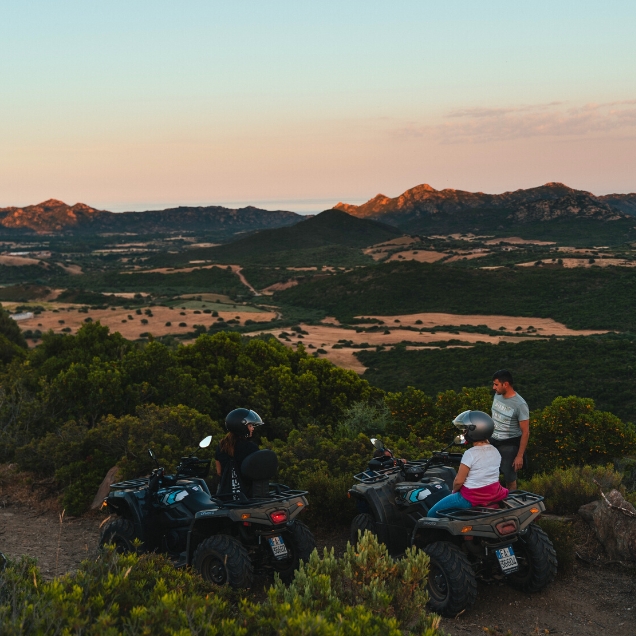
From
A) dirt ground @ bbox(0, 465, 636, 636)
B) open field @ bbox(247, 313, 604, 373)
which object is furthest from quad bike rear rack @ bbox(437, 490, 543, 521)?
open field @ bbox(247, 313, 604, 373)

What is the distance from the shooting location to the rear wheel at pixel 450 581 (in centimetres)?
646

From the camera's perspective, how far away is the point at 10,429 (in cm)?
1570

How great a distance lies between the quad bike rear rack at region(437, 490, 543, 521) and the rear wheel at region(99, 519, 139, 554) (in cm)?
375

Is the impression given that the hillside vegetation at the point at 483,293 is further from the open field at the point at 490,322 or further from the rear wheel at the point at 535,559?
the rear wheel at the point at 535,559

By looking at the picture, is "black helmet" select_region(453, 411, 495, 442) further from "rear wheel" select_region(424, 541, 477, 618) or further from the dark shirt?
the dark shirt

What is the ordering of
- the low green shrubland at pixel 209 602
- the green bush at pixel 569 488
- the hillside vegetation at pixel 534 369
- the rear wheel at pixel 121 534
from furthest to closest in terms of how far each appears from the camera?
the hillside vegetation at pixel 534 369 < the green bush at pixel 569 488 < the rear wheel at pixel 121 534 < the low green shrubland at pixel 209 602

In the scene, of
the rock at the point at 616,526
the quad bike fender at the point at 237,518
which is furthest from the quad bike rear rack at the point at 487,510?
the rock at the point at 616,526

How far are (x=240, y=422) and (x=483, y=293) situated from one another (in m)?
89.7

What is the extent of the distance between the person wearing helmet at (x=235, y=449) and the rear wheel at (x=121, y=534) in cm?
150

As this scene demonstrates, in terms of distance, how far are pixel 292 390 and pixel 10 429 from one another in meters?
7.51

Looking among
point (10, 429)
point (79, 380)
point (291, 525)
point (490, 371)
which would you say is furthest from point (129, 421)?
A: point (490, 371)

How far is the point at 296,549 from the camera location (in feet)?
23.7

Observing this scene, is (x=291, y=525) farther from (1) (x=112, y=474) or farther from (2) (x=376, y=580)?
(1) (x=112, y=474)

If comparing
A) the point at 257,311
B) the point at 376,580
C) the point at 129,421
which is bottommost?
the point at 257,311
